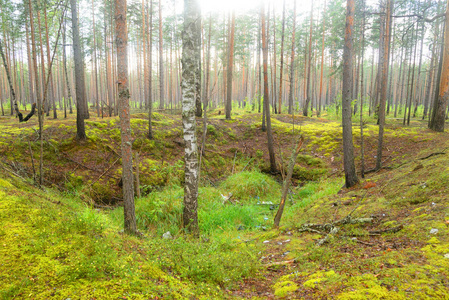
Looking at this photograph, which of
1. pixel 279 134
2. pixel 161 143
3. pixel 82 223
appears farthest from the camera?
pixel 279 134

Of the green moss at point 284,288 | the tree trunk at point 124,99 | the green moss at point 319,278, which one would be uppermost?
the tree trunk at point 124,99

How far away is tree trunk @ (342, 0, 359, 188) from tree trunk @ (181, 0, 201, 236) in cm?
462

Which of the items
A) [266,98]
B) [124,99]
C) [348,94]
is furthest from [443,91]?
[124,99]

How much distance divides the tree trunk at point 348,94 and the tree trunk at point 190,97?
15.2 feet

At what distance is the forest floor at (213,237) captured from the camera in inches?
86.4

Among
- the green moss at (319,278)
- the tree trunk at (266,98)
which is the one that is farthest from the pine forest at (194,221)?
the tree trunk at (266,98)

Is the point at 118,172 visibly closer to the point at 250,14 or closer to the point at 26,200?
the point at 26,200

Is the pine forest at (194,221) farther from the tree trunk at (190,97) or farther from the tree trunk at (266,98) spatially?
the tree trunk at (266,98)

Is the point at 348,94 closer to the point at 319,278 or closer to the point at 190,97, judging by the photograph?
the point at 190,97

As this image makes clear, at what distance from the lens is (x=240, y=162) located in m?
11.9

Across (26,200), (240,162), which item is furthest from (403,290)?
(240,162)

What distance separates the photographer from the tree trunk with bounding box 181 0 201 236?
4512 mm

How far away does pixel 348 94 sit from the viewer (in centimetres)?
662

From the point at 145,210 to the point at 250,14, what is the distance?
88.0 ft
